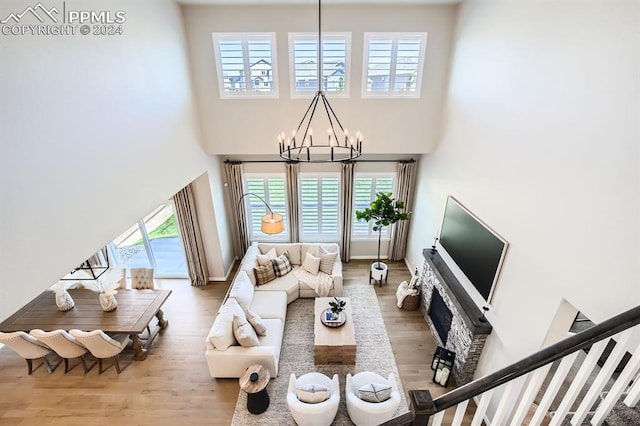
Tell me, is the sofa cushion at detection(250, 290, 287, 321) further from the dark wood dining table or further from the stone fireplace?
the stone fireplace

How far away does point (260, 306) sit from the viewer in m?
5.41

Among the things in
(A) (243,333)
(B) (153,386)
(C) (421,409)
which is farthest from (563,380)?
(B) (153,386)

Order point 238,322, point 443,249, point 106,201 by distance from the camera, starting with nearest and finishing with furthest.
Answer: point 106,201 → point 238,322 → point 443,249

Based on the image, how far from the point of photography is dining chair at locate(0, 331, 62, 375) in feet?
13.5

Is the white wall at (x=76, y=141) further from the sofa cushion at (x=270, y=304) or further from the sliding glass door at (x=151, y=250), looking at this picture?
the sliding glass door at (x=151, y=250)

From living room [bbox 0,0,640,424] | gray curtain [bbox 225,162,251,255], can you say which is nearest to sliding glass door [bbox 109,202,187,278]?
gray curtain [bbox 225,162,251,255]

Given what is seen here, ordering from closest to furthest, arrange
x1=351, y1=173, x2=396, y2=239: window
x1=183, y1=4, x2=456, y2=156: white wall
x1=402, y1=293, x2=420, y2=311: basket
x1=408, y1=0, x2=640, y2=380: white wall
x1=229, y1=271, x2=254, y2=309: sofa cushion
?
x1=408, y1=0, x2=640, y2=380: white wall
x1=183, y1=4, x2=456, y2=156: white wall
x1=229, y1=271, x2=254, y2=309: sofa cushion
x1=402, y1=293, x2=420, y2=311: basket
x1=351, y1=173, x2=396, y2=239: window

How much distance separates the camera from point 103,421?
3959 millimetres

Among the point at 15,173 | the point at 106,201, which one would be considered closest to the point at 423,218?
the point at 106,201

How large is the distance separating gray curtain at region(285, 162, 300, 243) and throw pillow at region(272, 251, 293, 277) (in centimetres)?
95

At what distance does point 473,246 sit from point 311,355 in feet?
9.94

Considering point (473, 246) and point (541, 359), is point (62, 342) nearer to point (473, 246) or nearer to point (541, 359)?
point (541, 359)

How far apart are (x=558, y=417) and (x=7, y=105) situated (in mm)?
4120

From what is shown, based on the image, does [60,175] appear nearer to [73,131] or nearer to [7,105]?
[73,131]
